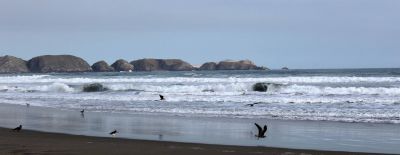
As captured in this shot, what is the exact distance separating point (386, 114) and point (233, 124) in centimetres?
501

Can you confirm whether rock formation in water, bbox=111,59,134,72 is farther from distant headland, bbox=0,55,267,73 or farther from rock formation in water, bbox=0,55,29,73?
rock formation in water, bbox=0,55,29,73

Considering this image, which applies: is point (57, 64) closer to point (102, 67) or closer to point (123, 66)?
point (102, 67)

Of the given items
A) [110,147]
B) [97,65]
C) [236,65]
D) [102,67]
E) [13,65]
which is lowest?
[110,147]

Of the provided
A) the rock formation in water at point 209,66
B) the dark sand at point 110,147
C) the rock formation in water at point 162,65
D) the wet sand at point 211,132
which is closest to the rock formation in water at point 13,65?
the rock formation in water at point 162,65

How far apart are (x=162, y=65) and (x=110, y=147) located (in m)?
103

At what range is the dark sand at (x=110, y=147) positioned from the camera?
912 cm

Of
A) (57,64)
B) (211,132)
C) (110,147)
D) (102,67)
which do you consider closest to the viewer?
(110,147)

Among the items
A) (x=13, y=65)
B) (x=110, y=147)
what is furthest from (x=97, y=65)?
(x=110, y=147)

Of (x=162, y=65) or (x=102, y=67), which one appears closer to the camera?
(x=102, y=67)

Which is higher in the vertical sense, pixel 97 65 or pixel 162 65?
pixel 162 65

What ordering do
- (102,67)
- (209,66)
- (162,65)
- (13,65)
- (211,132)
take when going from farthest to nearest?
(209,66) → (13,65) → (162,65) → (102,67) → (211,132)

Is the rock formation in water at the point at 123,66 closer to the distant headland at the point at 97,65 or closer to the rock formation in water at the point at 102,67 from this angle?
the distant headland at the point at 97,65

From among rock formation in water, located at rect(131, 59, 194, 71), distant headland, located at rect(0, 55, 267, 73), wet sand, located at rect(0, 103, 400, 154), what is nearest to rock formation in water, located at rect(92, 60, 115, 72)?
distant headland, located at rect(0, 55, 267, 73)

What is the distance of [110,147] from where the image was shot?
31.9 feet
